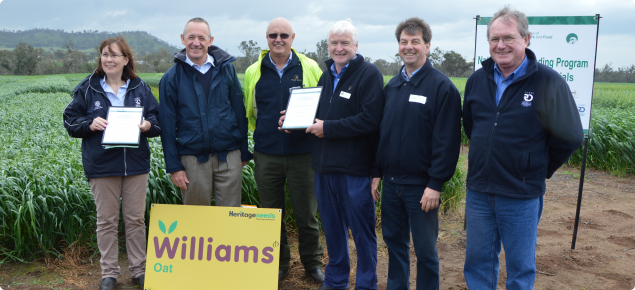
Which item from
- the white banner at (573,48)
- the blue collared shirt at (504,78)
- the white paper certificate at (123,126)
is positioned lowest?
the white paper certificate at (123,126)

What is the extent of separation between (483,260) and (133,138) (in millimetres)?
2651

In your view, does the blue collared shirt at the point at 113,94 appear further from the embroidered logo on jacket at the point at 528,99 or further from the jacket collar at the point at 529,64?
the embroidered logo on jacket at the point at 528,99

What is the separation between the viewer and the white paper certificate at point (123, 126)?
3.08 m

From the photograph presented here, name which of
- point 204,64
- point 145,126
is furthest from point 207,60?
point 145,126

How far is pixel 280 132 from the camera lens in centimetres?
342

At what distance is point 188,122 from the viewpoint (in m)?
3.29

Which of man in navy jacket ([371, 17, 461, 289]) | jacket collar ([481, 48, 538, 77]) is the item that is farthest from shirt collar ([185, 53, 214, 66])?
jacket collar ([481, 48, 538, 77])

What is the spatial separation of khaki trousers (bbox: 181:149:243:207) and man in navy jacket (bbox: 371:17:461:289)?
1279 millimetres

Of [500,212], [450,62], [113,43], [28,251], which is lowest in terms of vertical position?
[28,251]

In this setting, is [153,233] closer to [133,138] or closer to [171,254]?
[171,254]

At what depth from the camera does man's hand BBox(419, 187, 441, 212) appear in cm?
267

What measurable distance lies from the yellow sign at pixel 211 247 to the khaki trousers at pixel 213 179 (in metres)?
0.19

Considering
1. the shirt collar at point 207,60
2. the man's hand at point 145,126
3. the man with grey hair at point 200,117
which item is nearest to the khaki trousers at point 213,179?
the man with grey hair at point 200,117

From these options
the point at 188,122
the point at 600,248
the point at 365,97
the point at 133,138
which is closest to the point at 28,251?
the point at 133,138
